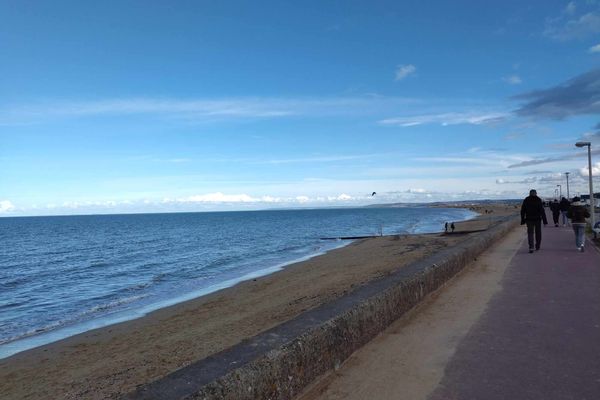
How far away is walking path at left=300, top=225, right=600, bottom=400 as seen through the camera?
3.61 meters

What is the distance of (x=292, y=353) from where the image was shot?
349 centimetres

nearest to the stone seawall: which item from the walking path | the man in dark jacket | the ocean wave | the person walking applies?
the walking path

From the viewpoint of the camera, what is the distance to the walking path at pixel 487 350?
3613mm

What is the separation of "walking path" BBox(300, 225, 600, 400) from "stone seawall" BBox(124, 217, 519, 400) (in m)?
0.15

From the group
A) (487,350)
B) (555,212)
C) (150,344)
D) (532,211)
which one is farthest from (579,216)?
(555,212)

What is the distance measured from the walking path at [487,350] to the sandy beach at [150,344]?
11.2 feet

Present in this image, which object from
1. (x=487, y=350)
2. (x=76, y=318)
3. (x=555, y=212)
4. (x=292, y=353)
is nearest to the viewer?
(x=292, y=353)

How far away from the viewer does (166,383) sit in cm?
287

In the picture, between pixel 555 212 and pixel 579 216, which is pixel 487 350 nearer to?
pixel 579 216

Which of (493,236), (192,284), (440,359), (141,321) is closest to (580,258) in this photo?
(493,236)

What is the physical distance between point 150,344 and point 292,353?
6.18 m

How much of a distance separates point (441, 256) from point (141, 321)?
7.36m

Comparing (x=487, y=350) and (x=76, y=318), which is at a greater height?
(x=487, y=350)

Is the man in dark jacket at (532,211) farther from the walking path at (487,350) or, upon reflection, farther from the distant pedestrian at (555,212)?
the distant pedestrian at (555,212)
